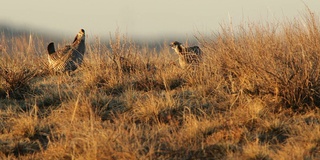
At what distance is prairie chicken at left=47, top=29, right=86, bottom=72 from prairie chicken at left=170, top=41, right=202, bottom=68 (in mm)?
1625

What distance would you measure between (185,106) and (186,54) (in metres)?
2.60

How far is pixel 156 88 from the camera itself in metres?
7.30

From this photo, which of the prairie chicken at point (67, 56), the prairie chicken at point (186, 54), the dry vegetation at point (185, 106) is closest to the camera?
the dry vegetation at point (185, 106)

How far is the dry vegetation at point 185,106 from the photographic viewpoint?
4.78 metres

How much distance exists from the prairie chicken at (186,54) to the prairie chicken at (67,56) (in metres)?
1.63

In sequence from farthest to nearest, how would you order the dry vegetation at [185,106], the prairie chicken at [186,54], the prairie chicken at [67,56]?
the prairie chicken at [67,56]
the prairie chicken at [186,54]
the dry vegetation at [185,106]

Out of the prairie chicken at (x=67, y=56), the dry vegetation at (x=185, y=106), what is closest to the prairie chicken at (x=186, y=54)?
the dry vegetation at (x=185, y=106)

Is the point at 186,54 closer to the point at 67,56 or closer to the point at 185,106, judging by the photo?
the point at 67,56

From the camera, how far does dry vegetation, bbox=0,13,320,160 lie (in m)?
4.78

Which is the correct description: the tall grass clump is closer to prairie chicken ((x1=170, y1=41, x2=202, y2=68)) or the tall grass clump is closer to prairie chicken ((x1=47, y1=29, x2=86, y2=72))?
prairie chicken ((x1=170, y1=41, x2=202, y2=68))

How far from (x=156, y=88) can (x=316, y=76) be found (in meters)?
2.29

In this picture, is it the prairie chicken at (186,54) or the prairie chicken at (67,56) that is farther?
the prairie chicken at (67,56)

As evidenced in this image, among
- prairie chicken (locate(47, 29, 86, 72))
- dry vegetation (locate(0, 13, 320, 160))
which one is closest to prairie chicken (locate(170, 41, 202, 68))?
dry vegetation (locate(0, 13, 320, 160))

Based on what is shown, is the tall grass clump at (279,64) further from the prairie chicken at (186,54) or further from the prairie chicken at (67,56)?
the prairie chicken at (67,56)
